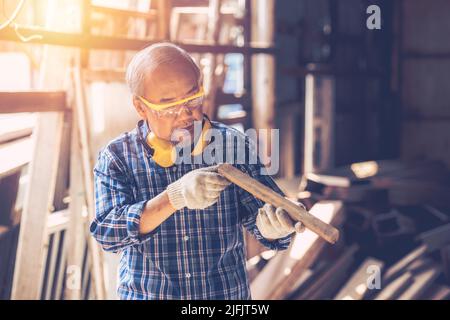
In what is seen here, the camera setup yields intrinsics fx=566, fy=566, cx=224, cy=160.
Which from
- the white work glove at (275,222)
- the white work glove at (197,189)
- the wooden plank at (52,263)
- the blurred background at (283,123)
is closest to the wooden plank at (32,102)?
the blurred background at (283,123)

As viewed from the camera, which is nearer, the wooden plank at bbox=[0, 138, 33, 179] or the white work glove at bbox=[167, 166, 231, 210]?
the white work glove at bbox=[167, 166, 231, 210]

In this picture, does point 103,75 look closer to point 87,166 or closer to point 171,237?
point 87,166

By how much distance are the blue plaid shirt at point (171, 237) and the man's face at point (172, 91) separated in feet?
0.37

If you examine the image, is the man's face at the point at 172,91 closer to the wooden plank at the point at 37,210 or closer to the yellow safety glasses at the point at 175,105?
the yellow safety glasses at the point at 175,105

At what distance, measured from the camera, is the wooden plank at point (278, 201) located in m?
1.76

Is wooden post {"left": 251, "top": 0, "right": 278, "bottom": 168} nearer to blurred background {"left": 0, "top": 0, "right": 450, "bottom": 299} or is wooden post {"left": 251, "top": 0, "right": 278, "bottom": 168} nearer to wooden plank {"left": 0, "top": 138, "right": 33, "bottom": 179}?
blurred background {"left": 0, "top": 0, "right": 450, "bottom": 299}

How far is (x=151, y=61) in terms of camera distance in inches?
70.7

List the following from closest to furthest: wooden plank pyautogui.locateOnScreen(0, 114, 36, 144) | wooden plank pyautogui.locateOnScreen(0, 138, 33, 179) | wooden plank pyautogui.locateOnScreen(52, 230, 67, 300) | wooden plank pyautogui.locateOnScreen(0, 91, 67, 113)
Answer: wooden plank pyautogui.locateOnScreen(0, 91, 67, 113) < wooden plank pyautogui.locateOnScreen(0, 138, 33, 179) < wooden plank pyautogui.locateOnScreen(0, 114, 36, 144) < wooden plank pyautogui.locateOnScreen(52, 230, 67, 300)

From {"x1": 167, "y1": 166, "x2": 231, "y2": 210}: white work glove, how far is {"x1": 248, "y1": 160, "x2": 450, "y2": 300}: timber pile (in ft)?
6.58

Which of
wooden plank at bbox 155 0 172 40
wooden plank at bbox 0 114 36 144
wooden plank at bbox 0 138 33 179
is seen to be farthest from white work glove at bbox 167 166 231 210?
wooden plank at bbox 155 0 172 40

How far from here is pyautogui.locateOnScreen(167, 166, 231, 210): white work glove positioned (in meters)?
1.69

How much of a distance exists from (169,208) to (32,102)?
55.7 inches

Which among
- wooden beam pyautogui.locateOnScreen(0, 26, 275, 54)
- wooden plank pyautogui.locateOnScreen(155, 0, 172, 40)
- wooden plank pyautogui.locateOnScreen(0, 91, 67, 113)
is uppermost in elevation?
wooden plank pyautogui.locateOnScreen(155, 0, 172, 40)
